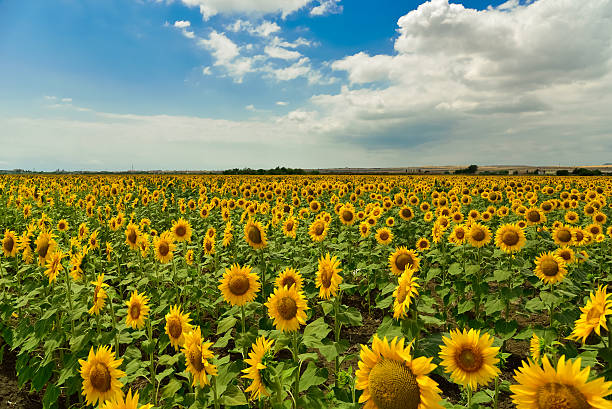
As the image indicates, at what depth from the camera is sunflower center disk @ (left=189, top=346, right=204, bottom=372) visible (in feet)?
9.48

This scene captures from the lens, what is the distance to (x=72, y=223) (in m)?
12.7

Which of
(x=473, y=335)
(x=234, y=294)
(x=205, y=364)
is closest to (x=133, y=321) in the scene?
(x=234, y=294)

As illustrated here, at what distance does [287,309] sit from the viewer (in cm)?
322

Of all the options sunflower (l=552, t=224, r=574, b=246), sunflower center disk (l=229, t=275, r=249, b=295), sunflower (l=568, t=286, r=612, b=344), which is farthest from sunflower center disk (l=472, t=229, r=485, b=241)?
sunflower center disk (l=229, t=275, r=249, b=295)

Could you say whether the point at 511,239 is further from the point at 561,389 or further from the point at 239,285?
the point at 239,285

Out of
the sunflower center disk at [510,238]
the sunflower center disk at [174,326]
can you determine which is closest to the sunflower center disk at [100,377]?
the sunflower center disk at [174,326]

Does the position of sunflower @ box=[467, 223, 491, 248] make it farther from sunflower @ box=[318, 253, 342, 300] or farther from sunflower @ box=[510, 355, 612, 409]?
sunflower @ box=[510, 355, 612, 409]

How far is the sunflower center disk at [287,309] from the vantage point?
3.22m

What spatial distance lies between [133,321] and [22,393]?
7.58 feet

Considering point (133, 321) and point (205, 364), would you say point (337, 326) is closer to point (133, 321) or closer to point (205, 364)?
point (205, 364)

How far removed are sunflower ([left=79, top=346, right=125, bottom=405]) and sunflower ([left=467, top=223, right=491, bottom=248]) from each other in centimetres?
568

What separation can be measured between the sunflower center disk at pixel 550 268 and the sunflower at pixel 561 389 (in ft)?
11.5

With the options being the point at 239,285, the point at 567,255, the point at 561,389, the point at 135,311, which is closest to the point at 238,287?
the point at 239,285

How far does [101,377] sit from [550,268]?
5521 millimetres
